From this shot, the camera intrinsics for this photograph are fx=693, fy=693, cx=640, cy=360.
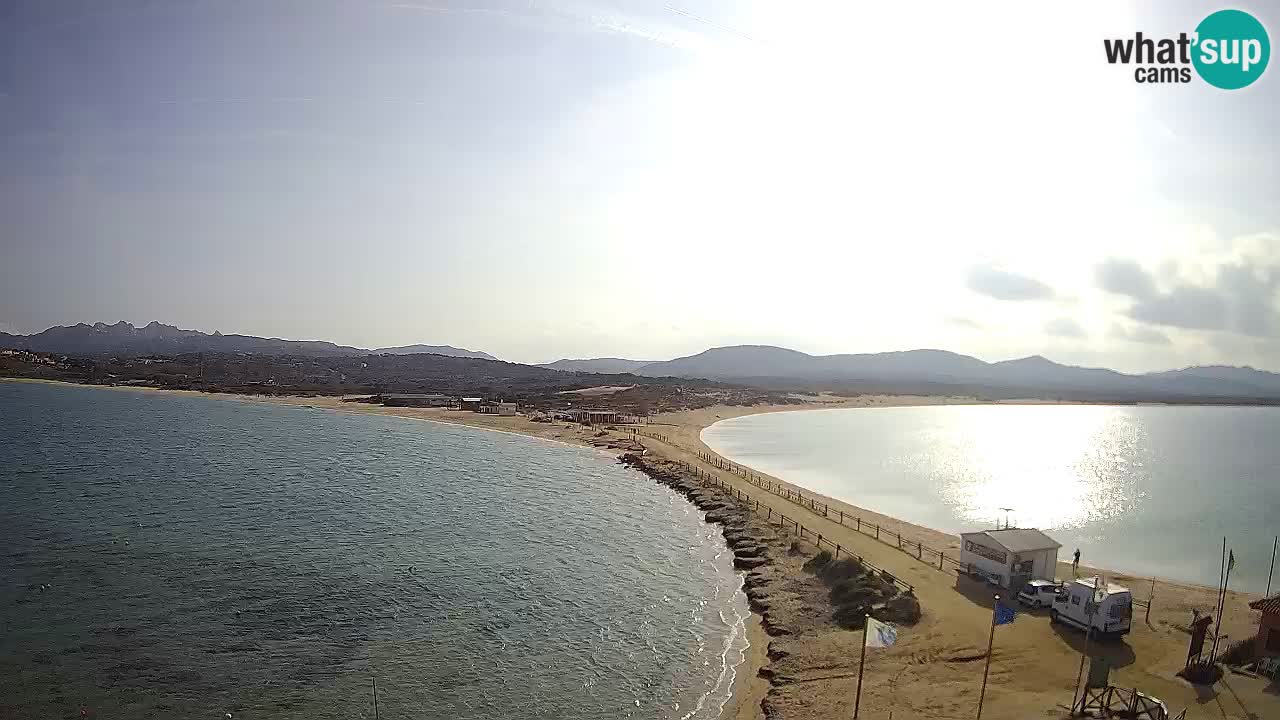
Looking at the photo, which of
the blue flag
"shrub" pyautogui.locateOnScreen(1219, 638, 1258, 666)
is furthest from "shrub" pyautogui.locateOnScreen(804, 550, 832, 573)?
"shrub" pyautogui.locateOnScreen(1219, 638, 1258, 666)

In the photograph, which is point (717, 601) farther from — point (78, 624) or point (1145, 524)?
point (1145, 524)

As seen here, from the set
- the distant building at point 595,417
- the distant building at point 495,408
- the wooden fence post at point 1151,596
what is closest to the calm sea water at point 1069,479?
the wooden fence post at point 1151,596

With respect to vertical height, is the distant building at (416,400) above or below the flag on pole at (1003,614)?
above

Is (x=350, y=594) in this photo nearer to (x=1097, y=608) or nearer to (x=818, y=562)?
(x=818, y=562)

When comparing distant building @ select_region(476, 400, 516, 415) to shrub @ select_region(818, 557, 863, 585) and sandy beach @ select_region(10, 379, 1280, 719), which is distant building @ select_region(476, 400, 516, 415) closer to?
sandy beach @ select_region(10, 379, 1280, 719)

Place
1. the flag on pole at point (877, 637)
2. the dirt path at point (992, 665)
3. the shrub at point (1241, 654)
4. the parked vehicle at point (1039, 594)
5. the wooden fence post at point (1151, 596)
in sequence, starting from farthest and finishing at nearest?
the parked vehicle at point (1039, 594) < the wooden fence post at point (1151, 596) < the shrub at point (1241, 654) < the dirt path at point (992, 665) < the flag on pole at point (877, 637)

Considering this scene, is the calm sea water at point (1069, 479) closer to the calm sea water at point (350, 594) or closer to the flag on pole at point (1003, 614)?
the calm sea water at point (350, 594)

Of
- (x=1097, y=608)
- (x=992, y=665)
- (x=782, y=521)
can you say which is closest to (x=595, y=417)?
(x=782, y=521)
